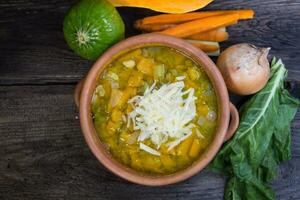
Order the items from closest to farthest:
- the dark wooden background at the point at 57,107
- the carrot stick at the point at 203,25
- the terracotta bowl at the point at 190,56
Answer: the terracotta bowl at the point at 190,56 < the carrot stick at the point at 203,25 < the dark wooden background at the point at 57,107

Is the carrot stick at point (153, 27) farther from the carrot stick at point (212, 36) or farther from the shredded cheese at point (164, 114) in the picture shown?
the shredded cheese at point (164, 114)

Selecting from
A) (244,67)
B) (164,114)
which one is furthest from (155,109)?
(244,67)

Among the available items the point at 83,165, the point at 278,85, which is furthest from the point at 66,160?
the point at 278,85

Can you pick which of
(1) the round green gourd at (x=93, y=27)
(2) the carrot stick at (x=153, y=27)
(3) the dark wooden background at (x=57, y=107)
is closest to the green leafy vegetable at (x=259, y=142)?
(3) the dark wooden background at (x=57, y=107)

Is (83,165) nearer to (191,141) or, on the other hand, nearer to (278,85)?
(191,141)

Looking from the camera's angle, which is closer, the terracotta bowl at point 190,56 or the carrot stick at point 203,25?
the terracotta bowl at point 190,56

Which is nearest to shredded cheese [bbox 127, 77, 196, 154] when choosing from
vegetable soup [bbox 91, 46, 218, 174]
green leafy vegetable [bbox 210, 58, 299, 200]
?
vegetable soup [bbox 91, 46, 218, 174]

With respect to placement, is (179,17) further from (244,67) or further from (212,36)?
(244,67)
